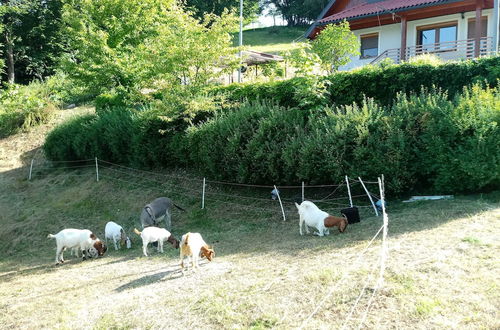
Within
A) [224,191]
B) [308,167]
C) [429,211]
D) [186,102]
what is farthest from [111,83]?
[429,211]

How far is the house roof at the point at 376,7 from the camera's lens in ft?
67.0

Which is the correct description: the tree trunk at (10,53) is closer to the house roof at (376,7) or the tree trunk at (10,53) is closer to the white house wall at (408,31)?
the house roof at (376,7)

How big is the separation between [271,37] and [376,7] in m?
38.4

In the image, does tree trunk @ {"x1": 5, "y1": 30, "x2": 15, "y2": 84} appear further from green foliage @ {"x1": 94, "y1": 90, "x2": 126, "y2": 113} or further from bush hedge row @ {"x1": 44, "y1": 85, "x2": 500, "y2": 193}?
bush hedge row @ {"x1": 44, "y1": 85, "x2": 500, "y2": 193}

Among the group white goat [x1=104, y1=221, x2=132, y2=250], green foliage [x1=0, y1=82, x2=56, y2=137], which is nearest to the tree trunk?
green foliage [x1=0, y1=82, x2=56, y2=137]

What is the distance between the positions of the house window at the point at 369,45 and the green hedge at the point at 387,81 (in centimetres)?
1110

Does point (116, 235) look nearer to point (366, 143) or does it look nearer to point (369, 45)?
point (366, 143)

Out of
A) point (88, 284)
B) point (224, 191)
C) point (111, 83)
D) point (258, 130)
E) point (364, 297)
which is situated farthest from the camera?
point (111, 83)

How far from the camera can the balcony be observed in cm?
1928

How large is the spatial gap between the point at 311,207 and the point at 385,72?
227 inches

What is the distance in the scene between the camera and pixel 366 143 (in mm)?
10797

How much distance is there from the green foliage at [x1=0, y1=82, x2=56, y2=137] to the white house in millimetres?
15201

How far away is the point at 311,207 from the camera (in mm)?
9359

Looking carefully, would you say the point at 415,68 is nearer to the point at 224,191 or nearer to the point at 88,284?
the point at 224,191
